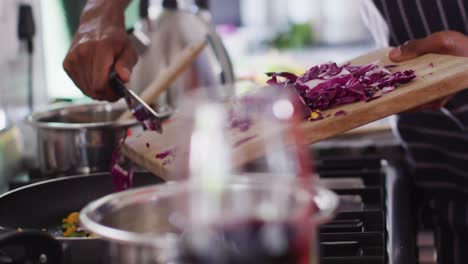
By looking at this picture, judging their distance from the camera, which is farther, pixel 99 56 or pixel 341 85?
pixel 99 56

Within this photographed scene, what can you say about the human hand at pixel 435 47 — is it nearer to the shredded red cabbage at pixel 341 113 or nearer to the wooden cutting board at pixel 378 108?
the wooden cutting board at pixel 378 108

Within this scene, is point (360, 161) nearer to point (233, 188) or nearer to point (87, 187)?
point (87, 187)

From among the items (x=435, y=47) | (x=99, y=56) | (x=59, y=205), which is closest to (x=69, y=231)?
(x=59, y=205)

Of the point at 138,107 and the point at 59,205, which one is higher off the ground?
the point at 138,107

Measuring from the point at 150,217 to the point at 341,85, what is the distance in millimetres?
745

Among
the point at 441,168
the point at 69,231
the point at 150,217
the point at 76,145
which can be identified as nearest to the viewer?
the point at 150,217

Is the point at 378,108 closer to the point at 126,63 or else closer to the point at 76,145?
the point at 126,63

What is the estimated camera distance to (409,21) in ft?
6.64

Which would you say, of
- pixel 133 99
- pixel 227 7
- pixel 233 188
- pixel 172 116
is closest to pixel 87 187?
pixel 133 99

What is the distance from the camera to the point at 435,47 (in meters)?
1.67

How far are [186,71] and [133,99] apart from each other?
686 mm

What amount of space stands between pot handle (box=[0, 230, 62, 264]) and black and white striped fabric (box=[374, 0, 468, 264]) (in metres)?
1.30

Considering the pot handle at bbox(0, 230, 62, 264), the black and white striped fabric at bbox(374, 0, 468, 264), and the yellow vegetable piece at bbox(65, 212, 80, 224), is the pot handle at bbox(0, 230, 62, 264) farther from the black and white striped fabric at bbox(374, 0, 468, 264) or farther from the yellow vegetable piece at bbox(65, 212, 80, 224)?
the black and white striped fabric at bbox(374, 0, 468, 264)

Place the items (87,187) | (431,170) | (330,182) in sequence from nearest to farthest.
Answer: (87,187) → (330,182) → (431,170)
